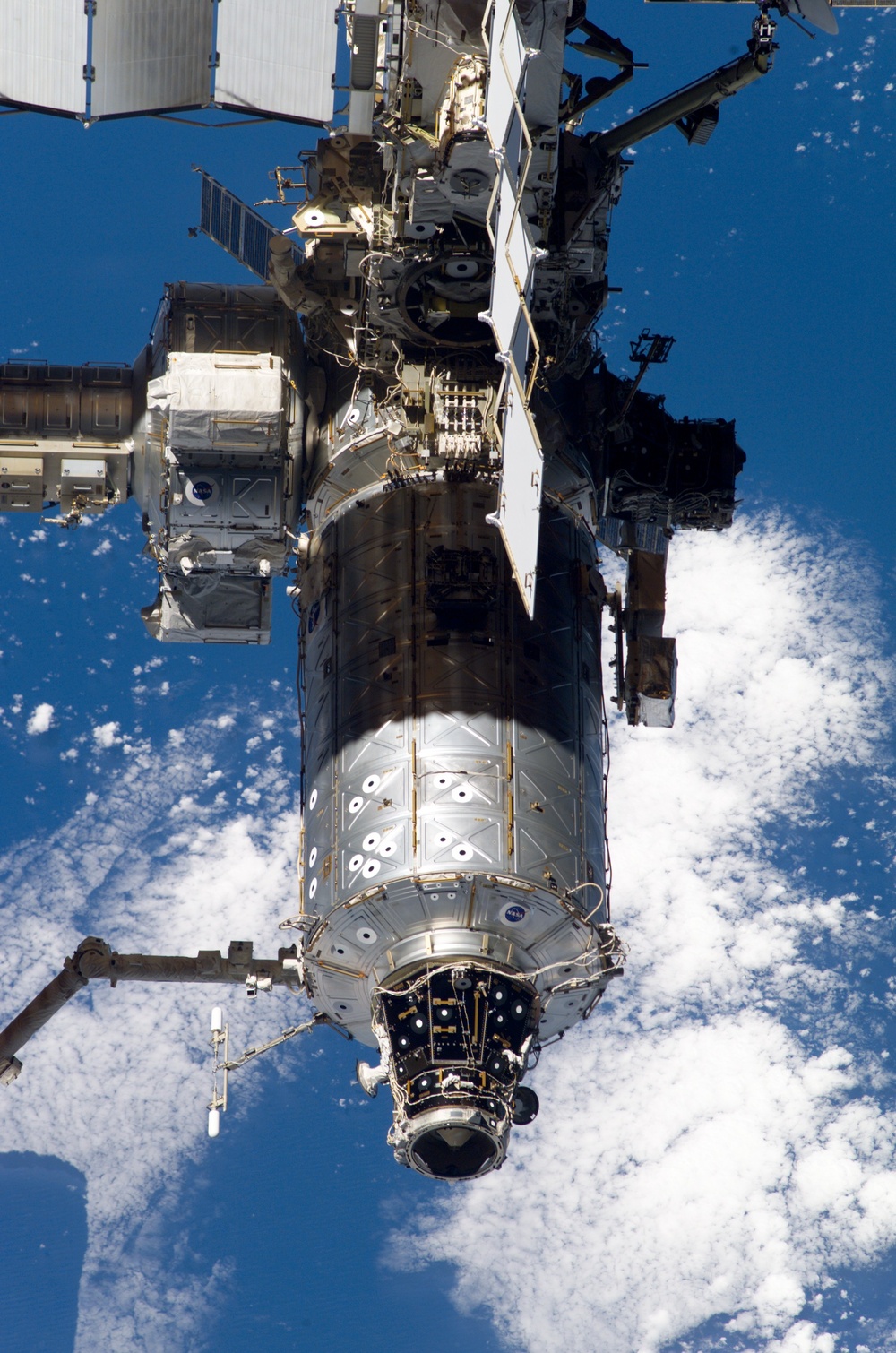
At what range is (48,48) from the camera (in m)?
42.4

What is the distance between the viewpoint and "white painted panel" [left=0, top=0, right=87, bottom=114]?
42.4m

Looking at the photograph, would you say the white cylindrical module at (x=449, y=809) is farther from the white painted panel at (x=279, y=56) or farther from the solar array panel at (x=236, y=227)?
the white painted panel at (x=279, y=56)

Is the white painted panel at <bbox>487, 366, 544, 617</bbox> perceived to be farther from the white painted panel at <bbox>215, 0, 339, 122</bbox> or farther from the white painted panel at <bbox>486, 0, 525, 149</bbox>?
the white painted panel at <bbox>215, 0, 339, 122</bbox>

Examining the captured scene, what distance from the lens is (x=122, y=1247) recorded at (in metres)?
66.4

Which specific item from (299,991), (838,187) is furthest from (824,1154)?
(838,187)

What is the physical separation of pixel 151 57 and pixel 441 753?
14704 millimetres

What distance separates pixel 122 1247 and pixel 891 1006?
24572 millimetres

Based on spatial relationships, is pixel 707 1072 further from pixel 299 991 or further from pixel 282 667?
pixel 299 991

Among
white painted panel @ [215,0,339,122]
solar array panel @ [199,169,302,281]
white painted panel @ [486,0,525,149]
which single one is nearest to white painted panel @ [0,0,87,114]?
white painted panel @ [215,0,339,122]

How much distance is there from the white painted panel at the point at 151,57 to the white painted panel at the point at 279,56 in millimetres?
446

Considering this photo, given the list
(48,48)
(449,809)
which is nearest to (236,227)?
(48,48)

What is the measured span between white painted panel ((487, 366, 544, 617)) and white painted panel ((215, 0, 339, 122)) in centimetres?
975

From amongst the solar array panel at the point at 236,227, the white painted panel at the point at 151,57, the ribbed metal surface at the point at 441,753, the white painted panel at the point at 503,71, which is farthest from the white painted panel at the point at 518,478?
the solar array panel at the point at 236,227

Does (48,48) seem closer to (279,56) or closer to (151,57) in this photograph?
(151,57)
